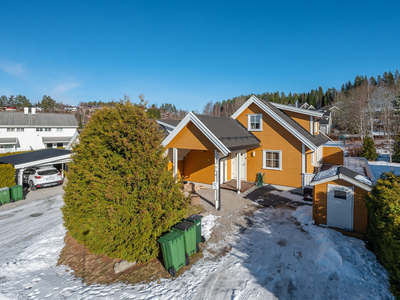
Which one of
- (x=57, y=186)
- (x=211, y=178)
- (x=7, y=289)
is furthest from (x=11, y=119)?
(x=7, y=289)

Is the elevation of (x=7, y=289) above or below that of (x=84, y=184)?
below

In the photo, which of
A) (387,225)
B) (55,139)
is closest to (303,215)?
(387,225)

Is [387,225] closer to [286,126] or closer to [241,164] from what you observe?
[286,126]

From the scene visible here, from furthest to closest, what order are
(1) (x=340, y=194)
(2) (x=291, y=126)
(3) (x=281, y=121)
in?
(3) (x=281, y=121)
(2) (x=291, y=126)
(1) (x=340, y=194)

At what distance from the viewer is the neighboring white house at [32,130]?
35844 mm

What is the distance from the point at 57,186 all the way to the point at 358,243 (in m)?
19.7

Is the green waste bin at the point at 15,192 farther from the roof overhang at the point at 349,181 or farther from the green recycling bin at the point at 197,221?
the roof overhang at the point at 349,181

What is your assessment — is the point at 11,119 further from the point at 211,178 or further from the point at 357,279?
the point at 357,279

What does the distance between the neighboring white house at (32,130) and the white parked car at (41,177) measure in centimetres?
2540

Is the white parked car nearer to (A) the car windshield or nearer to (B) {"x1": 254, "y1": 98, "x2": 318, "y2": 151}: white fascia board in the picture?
(A) the car windshield

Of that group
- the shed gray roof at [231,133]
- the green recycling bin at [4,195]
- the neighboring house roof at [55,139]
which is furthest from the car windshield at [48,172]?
the neighboring house roof at [55,139]

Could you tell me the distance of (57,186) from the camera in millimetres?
17391

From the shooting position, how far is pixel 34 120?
39219mm

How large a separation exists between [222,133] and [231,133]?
104cm
